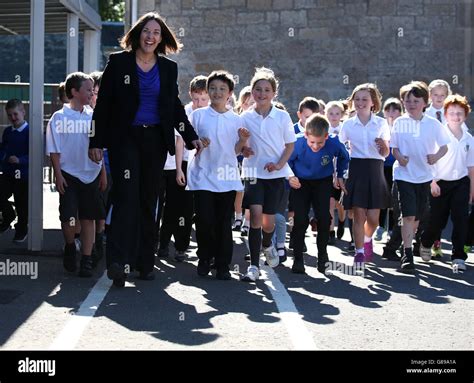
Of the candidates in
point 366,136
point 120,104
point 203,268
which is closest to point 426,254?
point 366,136

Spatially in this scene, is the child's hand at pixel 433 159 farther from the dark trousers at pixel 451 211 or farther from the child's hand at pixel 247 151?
the child's hand at pixel 247 151

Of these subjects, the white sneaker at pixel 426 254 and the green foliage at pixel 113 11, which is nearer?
the white sneaker at pixel 426 254

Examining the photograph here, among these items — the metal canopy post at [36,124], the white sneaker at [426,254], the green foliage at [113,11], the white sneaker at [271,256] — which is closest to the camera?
the white sneaker at [271,256]

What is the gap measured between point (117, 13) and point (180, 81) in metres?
35.8

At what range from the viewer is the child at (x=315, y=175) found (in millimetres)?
9438

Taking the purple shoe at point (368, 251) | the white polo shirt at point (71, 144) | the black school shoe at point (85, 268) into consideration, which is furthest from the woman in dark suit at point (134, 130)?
the purple shoe at point (368, 251)

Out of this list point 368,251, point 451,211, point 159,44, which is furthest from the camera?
point 451,211

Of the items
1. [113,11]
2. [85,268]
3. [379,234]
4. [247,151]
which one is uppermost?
[113,11]

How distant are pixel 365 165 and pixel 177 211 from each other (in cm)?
184

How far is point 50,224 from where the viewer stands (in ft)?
43.9

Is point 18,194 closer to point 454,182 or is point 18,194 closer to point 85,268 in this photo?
point 85,268

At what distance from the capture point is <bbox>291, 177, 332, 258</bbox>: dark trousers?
944 cm

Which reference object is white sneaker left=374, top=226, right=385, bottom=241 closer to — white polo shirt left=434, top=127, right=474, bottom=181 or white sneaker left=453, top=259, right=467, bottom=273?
white polo shirt left=434, top=127, right=474, bottom=181

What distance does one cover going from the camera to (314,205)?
31.2 ft
